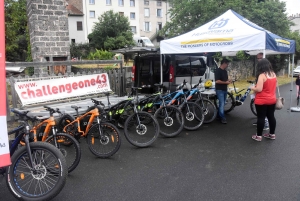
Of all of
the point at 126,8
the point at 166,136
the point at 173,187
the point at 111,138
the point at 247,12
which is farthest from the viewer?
the point at 126,8

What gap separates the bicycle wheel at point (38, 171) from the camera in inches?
116

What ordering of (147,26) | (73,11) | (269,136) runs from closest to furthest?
(269,136) → (73,11) → (147,26)

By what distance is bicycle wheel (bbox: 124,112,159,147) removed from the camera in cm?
507

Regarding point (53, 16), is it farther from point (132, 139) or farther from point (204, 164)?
point (204, 164)

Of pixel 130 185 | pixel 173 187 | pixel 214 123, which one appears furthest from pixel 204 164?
pixel 214 123

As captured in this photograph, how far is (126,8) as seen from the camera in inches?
1785

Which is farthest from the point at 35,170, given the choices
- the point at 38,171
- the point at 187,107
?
the point at 187,107

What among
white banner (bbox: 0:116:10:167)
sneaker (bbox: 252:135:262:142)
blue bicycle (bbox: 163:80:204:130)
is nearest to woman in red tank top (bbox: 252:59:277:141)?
sneaker (bbox: 252:135:262:142)

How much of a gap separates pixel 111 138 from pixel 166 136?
57.5 inches

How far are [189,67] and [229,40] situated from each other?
277 centimetres

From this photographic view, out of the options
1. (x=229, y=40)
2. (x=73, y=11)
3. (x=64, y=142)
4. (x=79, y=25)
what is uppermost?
(x=73, y=11)

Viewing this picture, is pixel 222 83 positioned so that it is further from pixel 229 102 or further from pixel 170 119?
pixel 170 119

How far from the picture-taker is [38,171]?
10.1ft

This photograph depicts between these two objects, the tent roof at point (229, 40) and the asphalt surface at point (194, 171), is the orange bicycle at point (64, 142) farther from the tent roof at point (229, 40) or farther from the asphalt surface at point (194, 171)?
the tent roof at point (229, 40)
